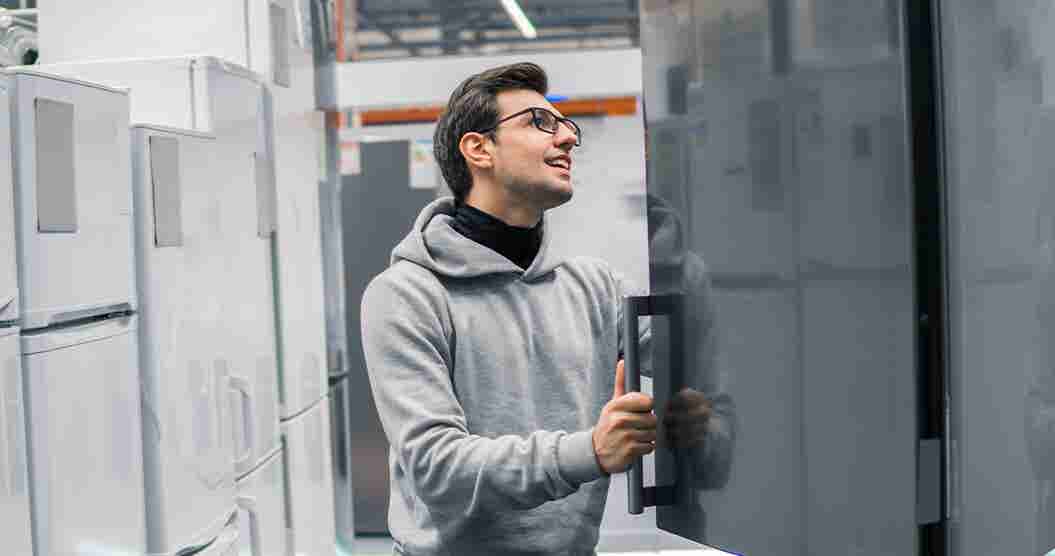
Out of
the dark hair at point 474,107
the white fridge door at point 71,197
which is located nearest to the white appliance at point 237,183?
the white fridge door at point 71,197

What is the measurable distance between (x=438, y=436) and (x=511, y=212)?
1.38 feet

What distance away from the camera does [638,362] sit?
4.25 feet

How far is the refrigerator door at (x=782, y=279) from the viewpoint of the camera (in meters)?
0.89

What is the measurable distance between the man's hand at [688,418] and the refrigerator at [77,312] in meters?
1.14

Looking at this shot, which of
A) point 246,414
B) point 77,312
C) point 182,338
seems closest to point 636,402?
point 77,312

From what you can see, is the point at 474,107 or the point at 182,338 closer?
the point at 474,107

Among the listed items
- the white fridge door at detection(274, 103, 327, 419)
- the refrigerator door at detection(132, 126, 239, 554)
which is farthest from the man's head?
the white fridge door at detection(274, 103, 327, 419)

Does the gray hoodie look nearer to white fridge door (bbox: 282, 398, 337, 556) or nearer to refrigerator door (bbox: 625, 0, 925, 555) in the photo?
refrigerator door (bbox: 625, 0, 925, 555)

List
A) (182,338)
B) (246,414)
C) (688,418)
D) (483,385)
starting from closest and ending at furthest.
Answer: (688,418)
(483,385)
(182,338)
(246,414)

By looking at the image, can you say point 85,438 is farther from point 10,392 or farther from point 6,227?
point 6,227

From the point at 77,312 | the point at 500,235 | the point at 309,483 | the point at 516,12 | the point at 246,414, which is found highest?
the point at 516,12

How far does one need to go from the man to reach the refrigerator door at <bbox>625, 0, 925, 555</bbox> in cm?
21

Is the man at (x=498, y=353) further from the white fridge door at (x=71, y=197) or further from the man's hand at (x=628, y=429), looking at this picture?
the white fridge door at (x=71, y=197)

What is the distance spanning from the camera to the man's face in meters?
1.73
